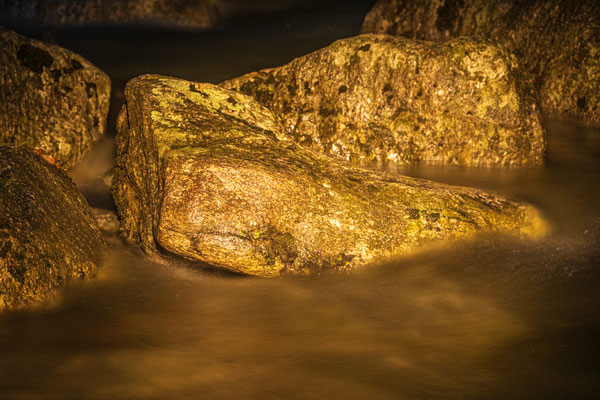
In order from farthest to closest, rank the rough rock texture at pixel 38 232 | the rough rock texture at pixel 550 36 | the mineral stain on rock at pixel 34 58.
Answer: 1. the rough rock texture at pixel 550 36
2. the mineral stain on rock at pixel 34 58
3. the rough rock texture at pixel 38 232

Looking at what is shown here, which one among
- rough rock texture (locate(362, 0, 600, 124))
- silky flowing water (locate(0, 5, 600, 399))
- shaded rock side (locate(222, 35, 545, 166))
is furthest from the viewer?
rough rock texture (locate(362, 0, 600, 124))

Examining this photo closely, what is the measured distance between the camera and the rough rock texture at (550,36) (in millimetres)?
8906

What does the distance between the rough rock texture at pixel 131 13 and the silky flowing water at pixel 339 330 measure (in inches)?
474

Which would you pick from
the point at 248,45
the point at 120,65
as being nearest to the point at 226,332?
the point at 120,65

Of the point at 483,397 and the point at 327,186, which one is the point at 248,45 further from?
the point at 483,397

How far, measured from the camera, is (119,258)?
5555 millimetres

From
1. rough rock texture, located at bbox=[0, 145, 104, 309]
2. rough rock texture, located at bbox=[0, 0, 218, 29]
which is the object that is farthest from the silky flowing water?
rough rock texture, located at bbox=[0, 0, 218, 29]

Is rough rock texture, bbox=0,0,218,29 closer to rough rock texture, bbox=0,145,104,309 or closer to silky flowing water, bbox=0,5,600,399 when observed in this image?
rough rock texture, bbox=0,145,104,309

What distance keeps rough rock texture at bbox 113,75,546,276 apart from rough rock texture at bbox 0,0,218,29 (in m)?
11.0

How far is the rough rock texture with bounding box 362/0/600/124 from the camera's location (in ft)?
29.2

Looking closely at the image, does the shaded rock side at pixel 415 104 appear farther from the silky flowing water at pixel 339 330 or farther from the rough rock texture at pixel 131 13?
the rough rock texture at pixel 131 13

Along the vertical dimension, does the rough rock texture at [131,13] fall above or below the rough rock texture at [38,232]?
above

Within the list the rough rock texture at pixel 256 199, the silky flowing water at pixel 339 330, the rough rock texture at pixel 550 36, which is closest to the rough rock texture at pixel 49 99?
the rough rock texture at pixel 256 199

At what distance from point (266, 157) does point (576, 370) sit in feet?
10.2
